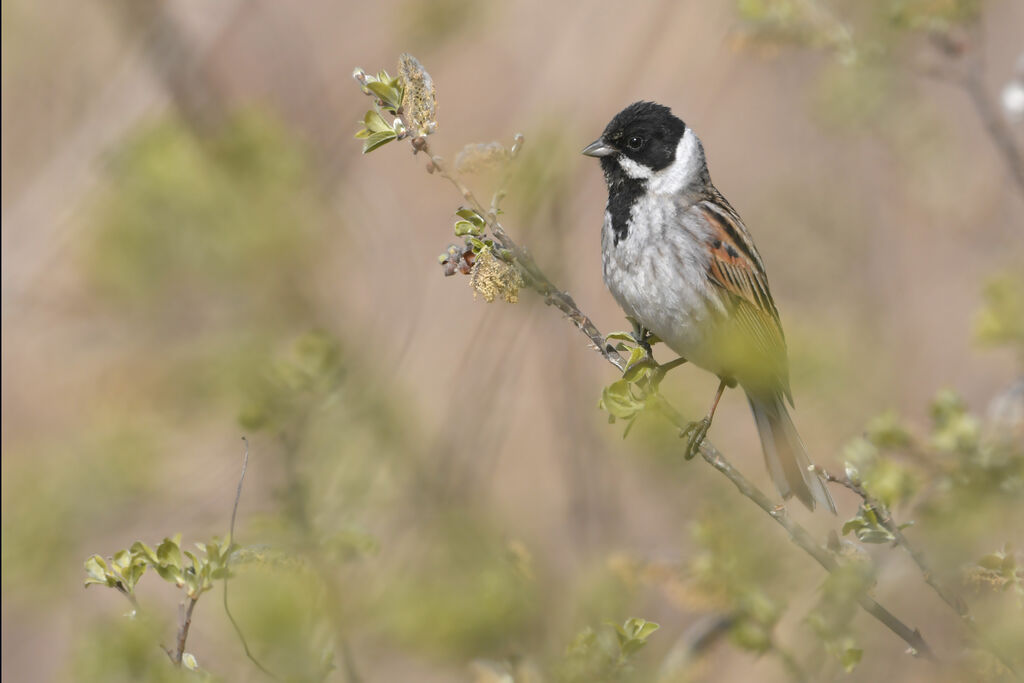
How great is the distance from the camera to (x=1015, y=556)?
1.63 meters

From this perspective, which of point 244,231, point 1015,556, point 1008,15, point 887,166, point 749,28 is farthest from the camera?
point 1008,15

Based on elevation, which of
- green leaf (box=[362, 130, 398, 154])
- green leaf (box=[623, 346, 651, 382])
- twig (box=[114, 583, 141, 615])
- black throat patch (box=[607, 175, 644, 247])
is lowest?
twig (box=[114, 583, 141, 615])

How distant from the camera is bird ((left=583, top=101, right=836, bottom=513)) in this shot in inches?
104

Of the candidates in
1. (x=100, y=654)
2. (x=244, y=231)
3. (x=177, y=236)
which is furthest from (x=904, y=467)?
(x=177, y=236)

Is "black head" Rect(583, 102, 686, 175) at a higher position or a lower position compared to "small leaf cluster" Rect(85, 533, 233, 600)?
higher

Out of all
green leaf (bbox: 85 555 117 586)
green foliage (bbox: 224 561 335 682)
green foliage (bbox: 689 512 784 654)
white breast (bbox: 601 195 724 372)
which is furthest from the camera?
white breast (bbox: 601 195 724 372)

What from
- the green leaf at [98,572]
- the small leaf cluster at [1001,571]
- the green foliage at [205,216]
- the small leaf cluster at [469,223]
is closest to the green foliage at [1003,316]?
the small leaf cluster at [1001,571]

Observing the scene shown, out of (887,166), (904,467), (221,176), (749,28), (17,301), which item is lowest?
(904,467)

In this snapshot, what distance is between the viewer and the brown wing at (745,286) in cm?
271

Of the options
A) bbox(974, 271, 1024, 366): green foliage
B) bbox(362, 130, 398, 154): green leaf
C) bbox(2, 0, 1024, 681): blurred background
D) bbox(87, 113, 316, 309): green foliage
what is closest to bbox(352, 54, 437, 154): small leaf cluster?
bbox(362, 130, 398, 154): green leaf

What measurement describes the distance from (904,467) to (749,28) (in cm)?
134

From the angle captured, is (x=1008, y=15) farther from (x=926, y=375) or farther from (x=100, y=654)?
(x=100, y=654)

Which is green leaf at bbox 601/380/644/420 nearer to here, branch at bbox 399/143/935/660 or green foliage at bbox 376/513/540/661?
branch at bbox 399/143/935/660

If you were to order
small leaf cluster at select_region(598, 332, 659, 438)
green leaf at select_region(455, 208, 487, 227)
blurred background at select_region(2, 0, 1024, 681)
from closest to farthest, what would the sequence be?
green leaf at select_region(455, 208, 487, 227) → small leaf cluster at select_region(598, 332, 659, 438) → blurred background at select_region(2, 0, 1024, 681)
